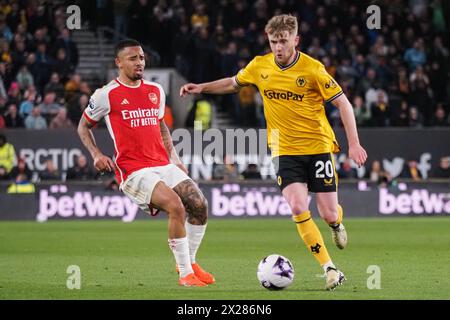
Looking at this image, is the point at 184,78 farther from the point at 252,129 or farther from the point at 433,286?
the point at 433,286

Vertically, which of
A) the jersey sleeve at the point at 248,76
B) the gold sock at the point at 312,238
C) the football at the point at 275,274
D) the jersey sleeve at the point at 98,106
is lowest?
the football at the point at 275,274

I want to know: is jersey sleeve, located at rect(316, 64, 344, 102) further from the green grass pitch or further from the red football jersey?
the green grass pitch

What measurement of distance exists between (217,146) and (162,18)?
472 cm

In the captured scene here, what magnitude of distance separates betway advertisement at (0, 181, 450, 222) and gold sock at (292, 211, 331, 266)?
1293cm

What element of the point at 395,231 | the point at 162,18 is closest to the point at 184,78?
the point at 162,18

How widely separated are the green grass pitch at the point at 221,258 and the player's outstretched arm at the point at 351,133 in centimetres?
121

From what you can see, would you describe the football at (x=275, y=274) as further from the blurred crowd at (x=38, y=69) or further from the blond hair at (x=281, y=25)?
the blurred crowd at (x=38, y=69)

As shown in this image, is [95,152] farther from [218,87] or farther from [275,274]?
[275,274]

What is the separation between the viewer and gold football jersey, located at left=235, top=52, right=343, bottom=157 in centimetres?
1073

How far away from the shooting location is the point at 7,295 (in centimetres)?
995

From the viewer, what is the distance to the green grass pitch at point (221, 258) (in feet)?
33.3

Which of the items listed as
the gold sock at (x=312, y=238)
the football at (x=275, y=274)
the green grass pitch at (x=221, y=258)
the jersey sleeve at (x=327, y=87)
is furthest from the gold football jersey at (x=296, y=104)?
the green grass pitch at (x=221, y=258)

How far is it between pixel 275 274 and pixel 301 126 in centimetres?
150

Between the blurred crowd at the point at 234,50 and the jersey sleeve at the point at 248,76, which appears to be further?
the blurred crowd at the point at 234,50
